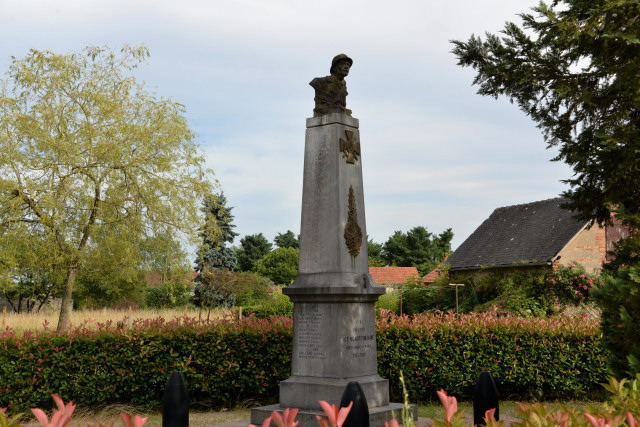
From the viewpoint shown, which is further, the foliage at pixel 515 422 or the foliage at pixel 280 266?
the foliage at pixel 280 266

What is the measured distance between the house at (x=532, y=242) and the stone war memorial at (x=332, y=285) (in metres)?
14.5

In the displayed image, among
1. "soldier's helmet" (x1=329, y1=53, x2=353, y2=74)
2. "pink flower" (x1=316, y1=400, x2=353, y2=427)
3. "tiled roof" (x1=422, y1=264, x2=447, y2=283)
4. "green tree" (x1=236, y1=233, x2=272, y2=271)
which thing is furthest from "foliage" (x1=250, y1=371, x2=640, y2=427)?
"green tree" (x1=236, y1=233, x2=272, y2=271)

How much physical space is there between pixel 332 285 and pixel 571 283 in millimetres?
15477

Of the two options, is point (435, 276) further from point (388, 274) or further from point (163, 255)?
point (388, 274)

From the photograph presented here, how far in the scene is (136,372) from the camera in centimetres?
1008

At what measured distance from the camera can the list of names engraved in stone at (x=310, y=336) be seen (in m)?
7.62

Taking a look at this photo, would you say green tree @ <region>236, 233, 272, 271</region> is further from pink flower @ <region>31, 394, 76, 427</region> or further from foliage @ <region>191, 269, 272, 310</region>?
pink flower @ <region>31, 394, 76, 427</region>

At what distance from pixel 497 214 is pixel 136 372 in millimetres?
23038

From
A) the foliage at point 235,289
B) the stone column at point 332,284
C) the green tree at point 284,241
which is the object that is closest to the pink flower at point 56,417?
the stone column at point 332,284

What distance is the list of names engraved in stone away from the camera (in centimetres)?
762

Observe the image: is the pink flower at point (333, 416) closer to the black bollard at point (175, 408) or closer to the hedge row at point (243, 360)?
the black bollard at point (175, 408)

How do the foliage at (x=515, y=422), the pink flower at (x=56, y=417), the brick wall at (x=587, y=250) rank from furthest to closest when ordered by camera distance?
1. the brick wall at (x=587, y=250)
2. the foliage at (x=515, y=422)
3. the pink flower at (x=56, y=417)

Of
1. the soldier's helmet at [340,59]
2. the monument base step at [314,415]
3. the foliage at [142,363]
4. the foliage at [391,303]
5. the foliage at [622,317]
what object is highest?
the soldier's helmet at [340,59]

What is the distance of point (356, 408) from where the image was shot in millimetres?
2750
